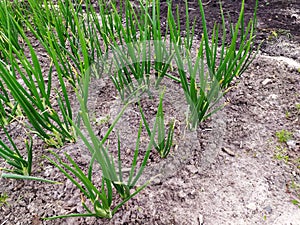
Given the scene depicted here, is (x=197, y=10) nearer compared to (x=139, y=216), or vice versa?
(x=139, y=216)

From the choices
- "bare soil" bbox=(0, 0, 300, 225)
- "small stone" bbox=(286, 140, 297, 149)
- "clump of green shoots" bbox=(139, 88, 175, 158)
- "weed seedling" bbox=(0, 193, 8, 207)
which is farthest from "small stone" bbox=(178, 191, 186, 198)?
"weed seedling" bbox=(0, 193, 8, 207)

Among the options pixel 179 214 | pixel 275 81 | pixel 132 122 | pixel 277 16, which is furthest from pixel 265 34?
pixel 179 214

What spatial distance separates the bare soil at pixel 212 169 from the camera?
3.31 feet

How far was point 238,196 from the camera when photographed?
105cm

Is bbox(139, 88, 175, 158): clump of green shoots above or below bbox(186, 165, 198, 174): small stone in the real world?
above

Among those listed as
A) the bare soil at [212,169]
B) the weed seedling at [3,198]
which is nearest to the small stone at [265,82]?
the bare soil at [212,169]

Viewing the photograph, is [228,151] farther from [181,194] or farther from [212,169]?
[181,194]

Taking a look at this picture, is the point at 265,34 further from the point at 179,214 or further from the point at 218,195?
the point at 179,214

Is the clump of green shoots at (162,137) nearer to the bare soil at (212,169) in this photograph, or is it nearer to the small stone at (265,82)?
the bare soil at (212,169)

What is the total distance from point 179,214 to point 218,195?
0.17 metres

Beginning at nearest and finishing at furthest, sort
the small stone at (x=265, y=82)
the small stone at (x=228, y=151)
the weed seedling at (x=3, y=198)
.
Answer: the weed seedling at (x=3, y=198), the small stone at (x=228, y=151), the small stone at (x=265, y=82)

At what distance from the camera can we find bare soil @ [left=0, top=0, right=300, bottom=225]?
101 centimetres

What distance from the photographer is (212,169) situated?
1.13 meters

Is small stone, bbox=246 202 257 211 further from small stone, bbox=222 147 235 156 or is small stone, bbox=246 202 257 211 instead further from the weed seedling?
the weed seedling
